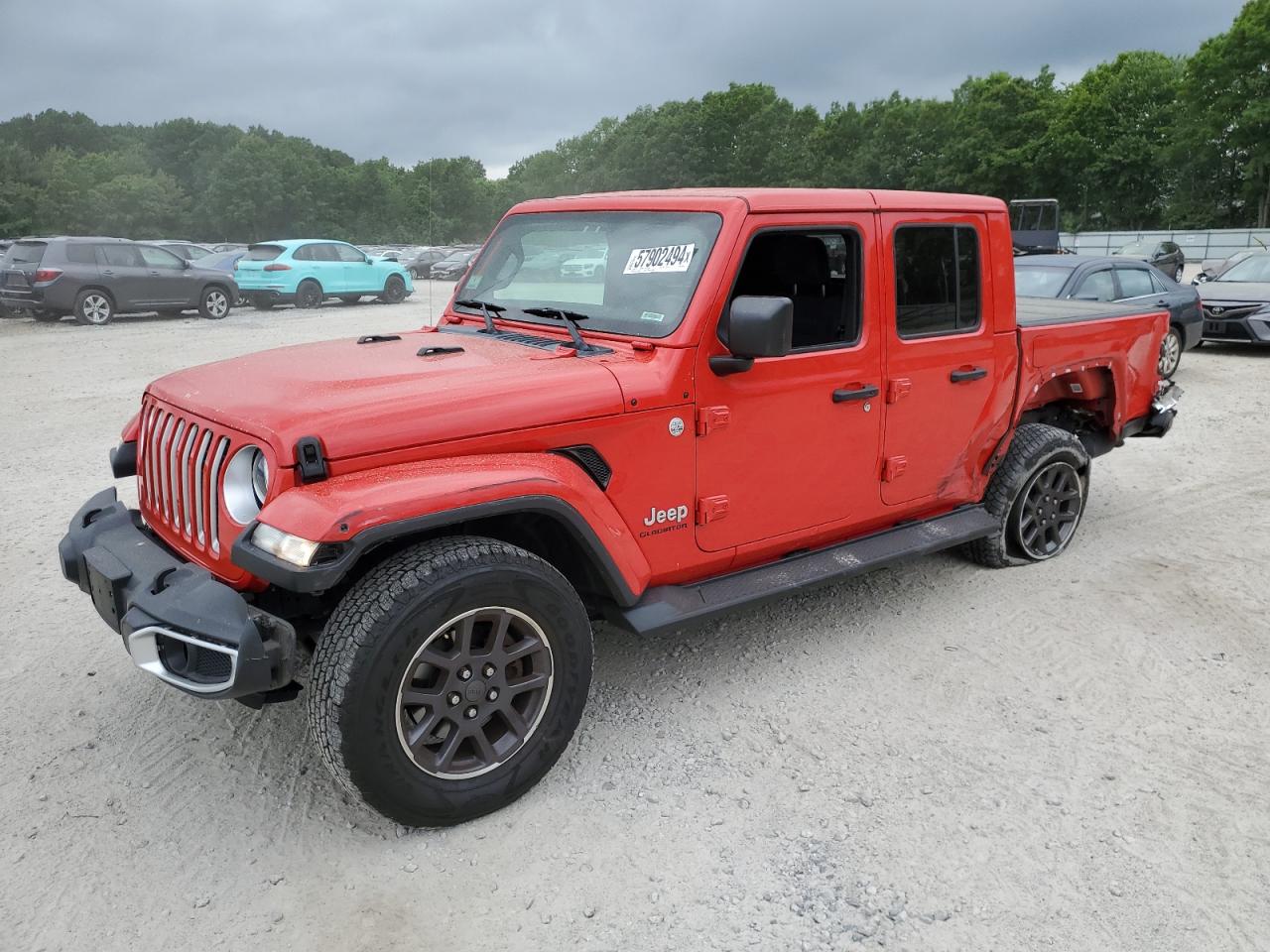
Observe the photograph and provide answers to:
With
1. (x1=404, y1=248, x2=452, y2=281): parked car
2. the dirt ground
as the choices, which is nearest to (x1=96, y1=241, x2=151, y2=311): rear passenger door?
the dirt ground

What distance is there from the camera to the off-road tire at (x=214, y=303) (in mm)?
18250

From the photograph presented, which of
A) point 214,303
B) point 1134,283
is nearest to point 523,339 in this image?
point 1134,283

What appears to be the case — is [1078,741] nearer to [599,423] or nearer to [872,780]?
[872,780]

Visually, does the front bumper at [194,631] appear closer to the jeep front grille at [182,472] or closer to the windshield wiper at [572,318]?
the jeep front grille at [182,472]

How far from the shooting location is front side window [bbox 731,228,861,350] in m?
3.89

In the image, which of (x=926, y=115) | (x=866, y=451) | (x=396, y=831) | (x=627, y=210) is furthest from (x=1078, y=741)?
(x=926, y=115)

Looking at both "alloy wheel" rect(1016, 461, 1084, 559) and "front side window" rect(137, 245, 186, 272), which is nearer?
"alloy wheel" rect(1016, 461, 1084, 559)

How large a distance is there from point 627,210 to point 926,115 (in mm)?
73936

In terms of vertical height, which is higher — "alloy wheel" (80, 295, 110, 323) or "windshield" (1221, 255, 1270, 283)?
"windshield" (1221, 255, 1270, 283)

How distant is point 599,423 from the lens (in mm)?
3217

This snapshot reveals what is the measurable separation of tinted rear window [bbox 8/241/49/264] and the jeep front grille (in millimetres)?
15947

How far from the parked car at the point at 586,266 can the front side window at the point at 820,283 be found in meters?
0.66

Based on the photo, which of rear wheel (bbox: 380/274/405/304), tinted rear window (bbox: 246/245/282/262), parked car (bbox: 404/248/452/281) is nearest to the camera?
tinted rear window (bbox: 246/245/282/262)

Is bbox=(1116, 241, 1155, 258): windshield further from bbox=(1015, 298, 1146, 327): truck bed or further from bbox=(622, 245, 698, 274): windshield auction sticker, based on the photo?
bbox=(622, 245, 698, 274): windshield auction sticker
